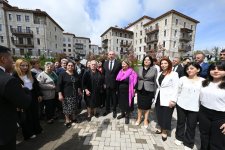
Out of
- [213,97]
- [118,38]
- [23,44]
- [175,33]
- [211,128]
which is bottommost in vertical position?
[211,128]

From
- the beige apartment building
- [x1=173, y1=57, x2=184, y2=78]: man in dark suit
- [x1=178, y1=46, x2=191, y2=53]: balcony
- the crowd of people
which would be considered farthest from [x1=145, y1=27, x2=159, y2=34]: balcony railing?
the beige apartment building

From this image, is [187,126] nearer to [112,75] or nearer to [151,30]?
[112,75]

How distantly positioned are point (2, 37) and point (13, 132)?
3989 cm

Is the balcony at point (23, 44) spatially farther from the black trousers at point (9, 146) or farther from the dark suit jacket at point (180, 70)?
the black trousers at point (9, 146)

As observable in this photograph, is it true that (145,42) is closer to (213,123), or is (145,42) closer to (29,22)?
(29,22)

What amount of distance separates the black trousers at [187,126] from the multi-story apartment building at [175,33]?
2907cm

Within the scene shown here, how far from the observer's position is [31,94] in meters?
3.23

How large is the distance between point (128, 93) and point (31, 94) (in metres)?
2.76

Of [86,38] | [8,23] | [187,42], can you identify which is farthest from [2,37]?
[86,38]

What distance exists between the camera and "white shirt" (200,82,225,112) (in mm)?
2348

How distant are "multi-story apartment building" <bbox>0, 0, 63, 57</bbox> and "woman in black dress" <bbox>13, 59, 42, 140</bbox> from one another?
100 feet

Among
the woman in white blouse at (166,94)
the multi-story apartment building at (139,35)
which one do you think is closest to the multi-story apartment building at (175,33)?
the multi-story apartment building at (139,35)

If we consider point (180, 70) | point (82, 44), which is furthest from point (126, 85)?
point (82, 44)

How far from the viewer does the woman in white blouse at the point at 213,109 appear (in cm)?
239
